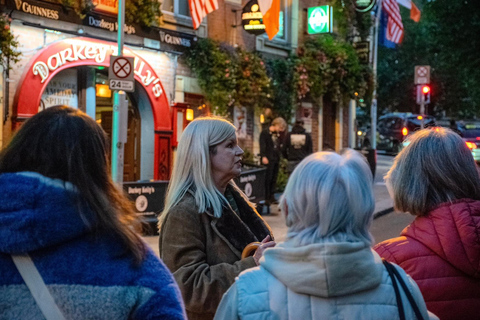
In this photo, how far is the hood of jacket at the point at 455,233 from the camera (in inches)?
110

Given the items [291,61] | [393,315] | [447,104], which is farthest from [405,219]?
[447,104]

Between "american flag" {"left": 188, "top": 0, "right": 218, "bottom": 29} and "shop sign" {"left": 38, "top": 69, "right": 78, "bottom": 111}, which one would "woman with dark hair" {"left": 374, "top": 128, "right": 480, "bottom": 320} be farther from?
"american flag" {"left": 188, "top": 0, "right": 218, "bottom": 29}

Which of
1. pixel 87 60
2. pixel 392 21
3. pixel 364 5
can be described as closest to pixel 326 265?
pixel 87 60

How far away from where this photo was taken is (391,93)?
48.6 metres

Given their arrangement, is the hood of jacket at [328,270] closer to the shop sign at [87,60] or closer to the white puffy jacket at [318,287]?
the white puffy jacket at [318,287]

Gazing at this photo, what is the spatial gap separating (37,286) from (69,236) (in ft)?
0.55

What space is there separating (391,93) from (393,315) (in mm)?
47915

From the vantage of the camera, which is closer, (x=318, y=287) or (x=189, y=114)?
(x=318, y=287)

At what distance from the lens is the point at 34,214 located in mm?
1930

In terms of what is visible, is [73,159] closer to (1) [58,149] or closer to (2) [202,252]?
(1) [58,149]

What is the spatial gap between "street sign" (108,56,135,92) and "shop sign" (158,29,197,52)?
12.5 ft

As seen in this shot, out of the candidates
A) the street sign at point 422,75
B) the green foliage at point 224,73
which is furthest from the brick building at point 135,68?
the street sign at point 422,75

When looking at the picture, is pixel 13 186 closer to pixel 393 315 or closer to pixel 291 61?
pixel 393 315

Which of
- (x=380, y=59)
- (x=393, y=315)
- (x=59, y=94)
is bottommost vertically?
(x=393, y=315)
